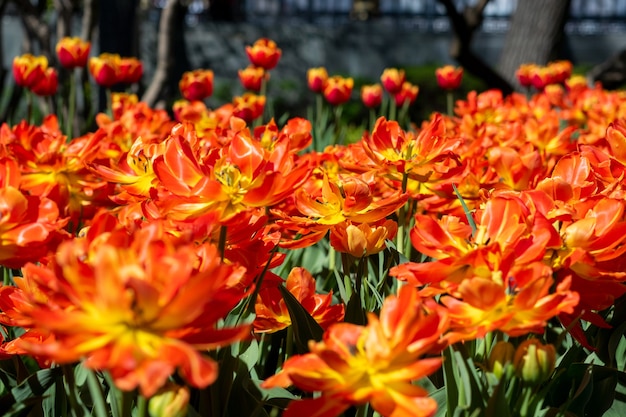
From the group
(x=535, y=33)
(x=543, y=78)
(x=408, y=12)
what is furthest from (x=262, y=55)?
(x=408, y=12)

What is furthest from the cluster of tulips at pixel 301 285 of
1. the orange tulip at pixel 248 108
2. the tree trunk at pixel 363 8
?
the tree trunk at pixel 363 8

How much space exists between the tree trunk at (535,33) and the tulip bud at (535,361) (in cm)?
692

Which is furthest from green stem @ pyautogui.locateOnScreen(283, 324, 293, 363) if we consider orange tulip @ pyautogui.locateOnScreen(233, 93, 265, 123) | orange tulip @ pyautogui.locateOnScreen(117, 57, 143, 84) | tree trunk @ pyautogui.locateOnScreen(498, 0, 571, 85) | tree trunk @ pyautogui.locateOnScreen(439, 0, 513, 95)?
tree trunk @ pyautogui.locateOnScreen(498, 0, 571, 85)

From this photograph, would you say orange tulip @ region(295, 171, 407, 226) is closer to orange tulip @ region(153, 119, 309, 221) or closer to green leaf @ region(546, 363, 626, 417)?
orange tulip @ region(153, 119, 309, 221)

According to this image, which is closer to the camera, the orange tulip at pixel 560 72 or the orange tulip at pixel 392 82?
the orange tulip at pixel 392 82

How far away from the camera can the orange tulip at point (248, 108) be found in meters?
3.00

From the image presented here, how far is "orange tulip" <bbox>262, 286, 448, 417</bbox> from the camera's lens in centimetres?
93

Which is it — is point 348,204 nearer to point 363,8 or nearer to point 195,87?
point 195,87

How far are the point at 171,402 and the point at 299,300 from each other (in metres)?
0.50

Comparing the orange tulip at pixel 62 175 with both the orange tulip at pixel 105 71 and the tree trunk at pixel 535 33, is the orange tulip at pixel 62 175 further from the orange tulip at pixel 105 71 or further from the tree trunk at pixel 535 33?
the tree trunk at pixel 535 33

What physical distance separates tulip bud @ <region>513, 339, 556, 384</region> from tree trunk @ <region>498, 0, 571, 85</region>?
272 inches

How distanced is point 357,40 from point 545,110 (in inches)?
418

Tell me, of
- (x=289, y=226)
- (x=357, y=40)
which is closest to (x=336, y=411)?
(x=289, y=226)

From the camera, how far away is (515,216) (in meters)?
1.16
